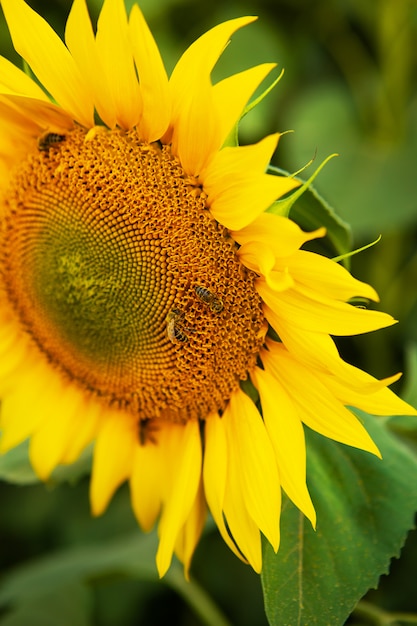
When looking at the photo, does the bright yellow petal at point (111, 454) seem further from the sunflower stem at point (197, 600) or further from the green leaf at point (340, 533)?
the sunflower stem at point (197, 600)

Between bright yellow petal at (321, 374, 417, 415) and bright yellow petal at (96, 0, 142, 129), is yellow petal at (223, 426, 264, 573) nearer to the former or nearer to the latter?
bright yellow petal at (321, 374, 417, 415)

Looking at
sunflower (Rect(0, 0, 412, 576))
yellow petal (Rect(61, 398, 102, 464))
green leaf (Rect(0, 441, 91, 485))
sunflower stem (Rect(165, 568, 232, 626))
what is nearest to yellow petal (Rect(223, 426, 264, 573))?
sunflower (Rect(0, 0, 412, 576))

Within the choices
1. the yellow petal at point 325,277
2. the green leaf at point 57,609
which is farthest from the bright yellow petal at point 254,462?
the green leaf at point 57,609

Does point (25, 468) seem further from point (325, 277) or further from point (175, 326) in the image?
point (325, 277)

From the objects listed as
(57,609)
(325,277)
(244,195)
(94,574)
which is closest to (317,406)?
(325,277)

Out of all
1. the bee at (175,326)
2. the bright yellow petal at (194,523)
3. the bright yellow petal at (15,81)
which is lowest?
the bright yellow petal at (194,523)

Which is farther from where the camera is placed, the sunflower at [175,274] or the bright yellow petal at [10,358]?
the bright yellow petal at [10,358]
